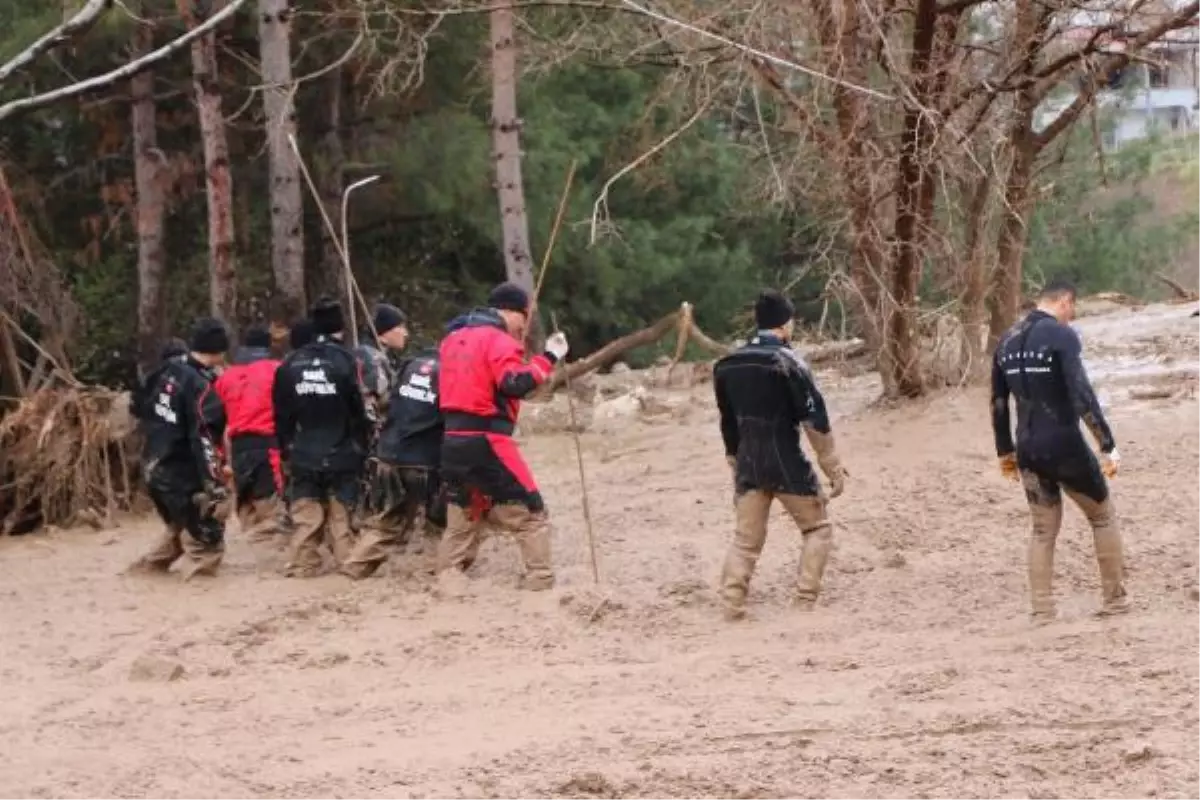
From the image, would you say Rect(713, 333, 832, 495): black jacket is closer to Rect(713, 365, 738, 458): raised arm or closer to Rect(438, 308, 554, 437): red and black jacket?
Rect(713, 365, 738, 458): raised arm

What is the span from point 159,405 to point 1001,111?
7109mm

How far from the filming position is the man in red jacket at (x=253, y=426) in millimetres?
12648

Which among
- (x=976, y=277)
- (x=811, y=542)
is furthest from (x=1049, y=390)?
(x=976, y=277)

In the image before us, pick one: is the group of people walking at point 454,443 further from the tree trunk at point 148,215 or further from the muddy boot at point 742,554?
the tree trunk at point 148,215

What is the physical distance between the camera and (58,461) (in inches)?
647

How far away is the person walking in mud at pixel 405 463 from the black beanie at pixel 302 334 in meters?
0.71

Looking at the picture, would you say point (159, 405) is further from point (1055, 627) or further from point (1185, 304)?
point (1185, 304)

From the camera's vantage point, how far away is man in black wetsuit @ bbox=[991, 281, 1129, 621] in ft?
30.1

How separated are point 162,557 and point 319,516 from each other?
1.41 meters

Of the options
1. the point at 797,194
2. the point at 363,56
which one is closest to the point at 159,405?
the point at 797,194

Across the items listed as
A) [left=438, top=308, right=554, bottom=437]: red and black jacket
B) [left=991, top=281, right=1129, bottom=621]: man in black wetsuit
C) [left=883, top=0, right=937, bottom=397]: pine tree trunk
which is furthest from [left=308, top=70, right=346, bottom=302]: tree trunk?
[left=991, top=281, right=1129, bottom=621]: man in black wetsuit

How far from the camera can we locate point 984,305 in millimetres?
16203

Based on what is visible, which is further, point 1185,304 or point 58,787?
point 1185,304

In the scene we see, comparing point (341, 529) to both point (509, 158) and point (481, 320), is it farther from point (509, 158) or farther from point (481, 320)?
point (509, 158)
